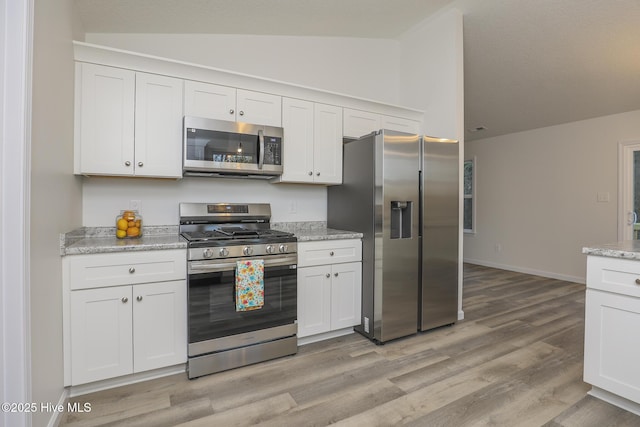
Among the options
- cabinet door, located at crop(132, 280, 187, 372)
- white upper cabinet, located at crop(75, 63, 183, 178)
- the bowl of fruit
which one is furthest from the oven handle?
white upper cabinet, located at crop(75, 63, 183, 178)

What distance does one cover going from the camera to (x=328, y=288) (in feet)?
8.93

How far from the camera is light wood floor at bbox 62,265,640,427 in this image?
68.8 inches

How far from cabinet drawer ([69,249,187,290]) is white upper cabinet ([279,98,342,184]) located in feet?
3.81

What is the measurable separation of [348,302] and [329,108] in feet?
5.93

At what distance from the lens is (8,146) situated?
4.25ft

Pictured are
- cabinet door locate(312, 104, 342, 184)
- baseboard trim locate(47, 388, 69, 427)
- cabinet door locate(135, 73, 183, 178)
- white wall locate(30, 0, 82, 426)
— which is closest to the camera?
white wall locate(30, 0, 82, 426)

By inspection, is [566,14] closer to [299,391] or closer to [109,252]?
[299,391]

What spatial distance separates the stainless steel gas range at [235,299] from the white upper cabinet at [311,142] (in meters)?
0.69

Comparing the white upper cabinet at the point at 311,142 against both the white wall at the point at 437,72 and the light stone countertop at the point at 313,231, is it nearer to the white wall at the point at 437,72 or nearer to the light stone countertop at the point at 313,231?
the light stone countertop at the point at 313,231

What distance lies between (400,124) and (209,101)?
1.99 metres

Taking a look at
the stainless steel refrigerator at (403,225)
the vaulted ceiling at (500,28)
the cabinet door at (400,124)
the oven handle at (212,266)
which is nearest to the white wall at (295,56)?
the vaulted ceiling at (500,28)

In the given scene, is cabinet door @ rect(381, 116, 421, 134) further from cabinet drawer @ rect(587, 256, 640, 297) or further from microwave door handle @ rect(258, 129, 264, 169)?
cabinet drawer @ rect(587, 256, 640, 297)

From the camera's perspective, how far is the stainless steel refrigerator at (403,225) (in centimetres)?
267

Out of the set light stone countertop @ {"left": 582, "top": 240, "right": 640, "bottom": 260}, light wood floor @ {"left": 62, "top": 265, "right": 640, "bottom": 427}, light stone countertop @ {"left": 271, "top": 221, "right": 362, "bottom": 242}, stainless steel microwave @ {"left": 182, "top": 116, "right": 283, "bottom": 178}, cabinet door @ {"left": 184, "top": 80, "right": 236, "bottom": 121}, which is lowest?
light wood floor @ {"left": 62, "top": 265, "right": 640, "bottom": 427}
